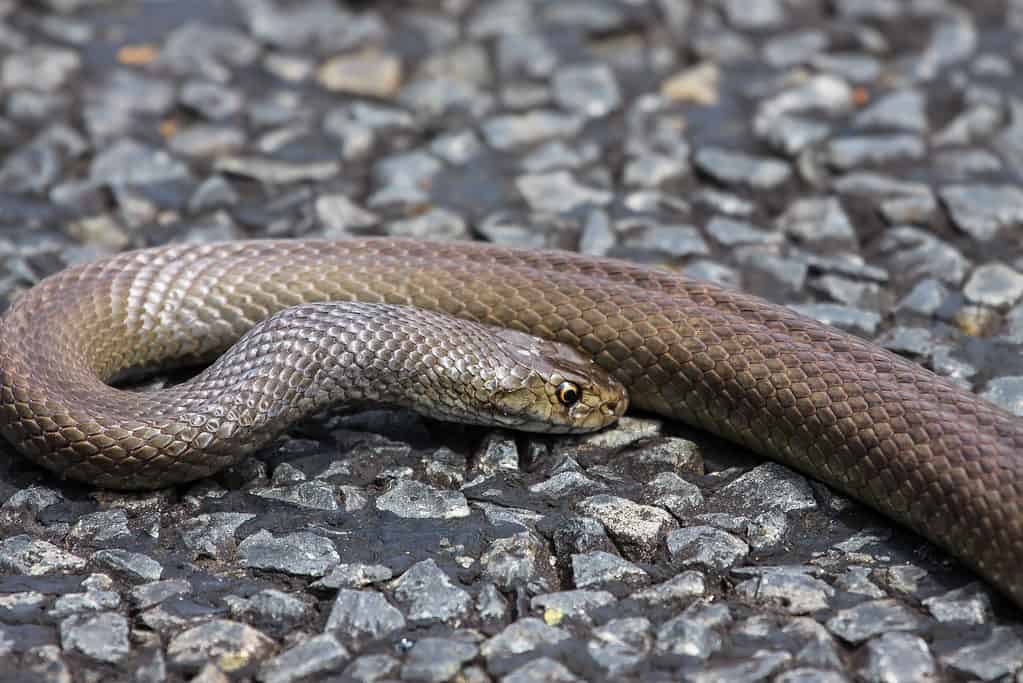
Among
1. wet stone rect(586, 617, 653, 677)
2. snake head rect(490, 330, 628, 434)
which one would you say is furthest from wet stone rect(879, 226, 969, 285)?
wet stone rect(586, 617, 653, 677)

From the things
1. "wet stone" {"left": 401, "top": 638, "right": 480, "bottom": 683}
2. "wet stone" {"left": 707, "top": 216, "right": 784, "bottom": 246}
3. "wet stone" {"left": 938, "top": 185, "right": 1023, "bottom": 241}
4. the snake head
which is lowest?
"wet stone" {"left": 401, "top": 638, "right": 480, "bottom": 683}

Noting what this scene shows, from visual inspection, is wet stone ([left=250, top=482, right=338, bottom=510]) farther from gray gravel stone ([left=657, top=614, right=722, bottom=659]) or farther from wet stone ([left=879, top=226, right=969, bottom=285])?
wet stone ([left=879, top=226, right=969, bottom=285])

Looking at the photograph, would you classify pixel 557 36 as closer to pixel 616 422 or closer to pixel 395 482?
pixel 616 422

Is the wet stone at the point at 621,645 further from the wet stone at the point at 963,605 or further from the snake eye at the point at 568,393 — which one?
the snake eye at the point at 568,393

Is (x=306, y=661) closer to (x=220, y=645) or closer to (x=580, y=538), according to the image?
(x=220, y=645)

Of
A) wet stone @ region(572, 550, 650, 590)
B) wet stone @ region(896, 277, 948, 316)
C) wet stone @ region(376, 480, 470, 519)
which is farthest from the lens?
wet stone @ region(896, 277, 948, 316)

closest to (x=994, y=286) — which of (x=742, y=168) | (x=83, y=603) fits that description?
(x=742, y=168)
